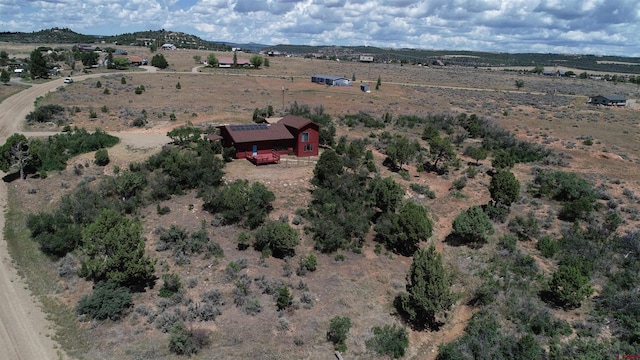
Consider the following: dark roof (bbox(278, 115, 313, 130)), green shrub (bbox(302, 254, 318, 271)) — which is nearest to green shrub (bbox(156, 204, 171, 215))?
green shrub (bbox(302, 254, 318, 271))

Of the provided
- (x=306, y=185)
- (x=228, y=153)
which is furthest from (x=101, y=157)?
(x=306, y=185)

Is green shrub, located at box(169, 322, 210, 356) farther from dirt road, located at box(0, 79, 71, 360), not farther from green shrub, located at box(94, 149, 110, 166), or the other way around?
green shrub, located at box(94, 149, 110, 166)

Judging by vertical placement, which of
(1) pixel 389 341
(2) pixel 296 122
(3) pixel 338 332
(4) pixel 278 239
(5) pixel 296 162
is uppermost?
(2) pixel 296 122

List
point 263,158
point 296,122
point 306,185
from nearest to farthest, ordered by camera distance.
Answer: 1. point 306,185
2. point 263,158
3. point 296,122

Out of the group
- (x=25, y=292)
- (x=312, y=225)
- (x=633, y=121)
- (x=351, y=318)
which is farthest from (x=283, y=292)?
(x=633, y=121)

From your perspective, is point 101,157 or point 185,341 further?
point 101,157

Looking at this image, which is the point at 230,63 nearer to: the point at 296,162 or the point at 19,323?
the point at 296,162

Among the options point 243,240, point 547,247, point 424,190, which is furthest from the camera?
point 424,190

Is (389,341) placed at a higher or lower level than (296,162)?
lower
